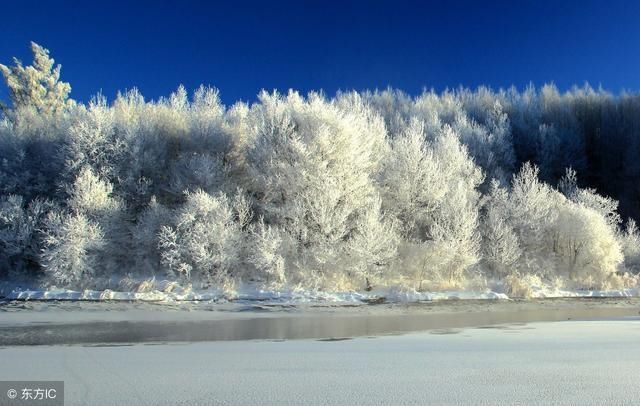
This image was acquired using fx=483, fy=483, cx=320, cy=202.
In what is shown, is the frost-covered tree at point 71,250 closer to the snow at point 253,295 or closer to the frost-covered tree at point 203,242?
the snow at point 253,295

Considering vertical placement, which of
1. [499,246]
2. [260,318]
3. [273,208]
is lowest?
[260,318]

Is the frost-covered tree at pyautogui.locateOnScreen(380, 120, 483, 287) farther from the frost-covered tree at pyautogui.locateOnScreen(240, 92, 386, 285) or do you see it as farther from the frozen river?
the frozen river

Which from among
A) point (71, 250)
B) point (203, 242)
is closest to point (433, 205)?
point (203, 242)

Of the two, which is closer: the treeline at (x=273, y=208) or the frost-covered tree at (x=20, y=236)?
the treeline at (x=273, y=208)

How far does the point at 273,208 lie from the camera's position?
3453 centimetres

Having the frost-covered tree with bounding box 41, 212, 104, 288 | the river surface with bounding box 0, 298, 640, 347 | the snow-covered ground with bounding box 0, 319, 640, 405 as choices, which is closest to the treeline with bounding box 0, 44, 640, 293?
the frost-covered tree with bounding box 41, 212, 104, 288

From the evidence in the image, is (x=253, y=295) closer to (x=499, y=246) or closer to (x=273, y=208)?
(x=273, y=208)

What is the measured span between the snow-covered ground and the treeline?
21073 millimetres

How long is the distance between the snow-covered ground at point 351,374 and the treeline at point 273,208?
21073 mm

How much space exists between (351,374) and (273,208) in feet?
90.2

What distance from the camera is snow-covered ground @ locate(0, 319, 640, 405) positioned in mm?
5816

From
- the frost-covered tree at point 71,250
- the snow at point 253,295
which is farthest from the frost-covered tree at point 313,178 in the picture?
the frost-covered tree at point 71,250

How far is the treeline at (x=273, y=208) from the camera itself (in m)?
32.3

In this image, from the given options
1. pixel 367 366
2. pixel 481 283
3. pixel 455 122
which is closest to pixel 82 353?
pixel 367 366
